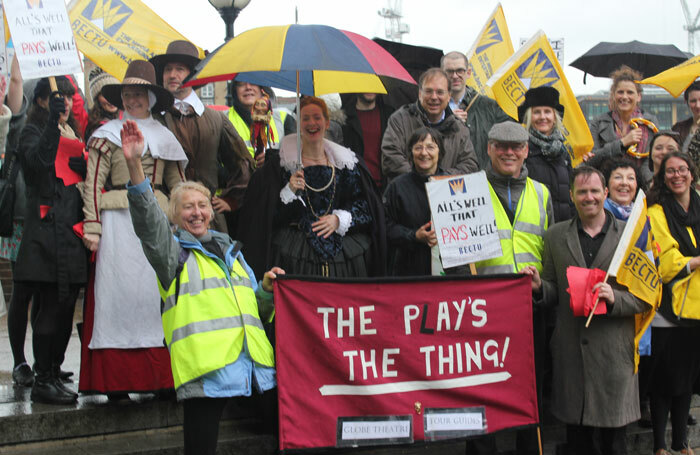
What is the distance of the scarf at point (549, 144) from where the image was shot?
6.67m

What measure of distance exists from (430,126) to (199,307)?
2.99 metres

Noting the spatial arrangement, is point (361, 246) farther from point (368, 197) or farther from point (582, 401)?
point (582, 401)

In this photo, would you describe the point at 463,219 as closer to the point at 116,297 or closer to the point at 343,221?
the point at 343,221

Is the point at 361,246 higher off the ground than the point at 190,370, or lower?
higher

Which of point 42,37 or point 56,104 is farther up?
point 42,37

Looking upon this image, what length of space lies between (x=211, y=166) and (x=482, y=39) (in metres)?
3.96

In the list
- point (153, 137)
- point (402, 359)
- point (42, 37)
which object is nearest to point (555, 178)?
point (402, 359)

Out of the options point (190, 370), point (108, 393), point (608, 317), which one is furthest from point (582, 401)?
point (108, 393)

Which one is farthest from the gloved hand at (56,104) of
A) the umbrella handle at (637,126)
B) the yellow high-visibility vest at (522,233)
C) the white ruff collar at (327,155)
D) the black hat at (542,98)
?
the umbrella handle at (637,126)

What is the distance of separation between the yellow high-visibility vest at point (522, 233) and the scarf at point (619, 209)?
1.92 ft

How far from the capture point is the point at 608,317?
5566 mm

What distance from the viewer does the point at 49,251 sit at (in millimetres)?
5727

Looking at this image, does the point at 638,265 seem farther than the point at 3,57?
No

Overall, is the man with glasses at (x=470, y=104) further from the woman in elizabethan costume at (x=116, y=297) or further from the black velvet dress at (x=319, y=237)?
the woman in elizabethan costume at (x=116, y=297)
